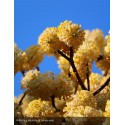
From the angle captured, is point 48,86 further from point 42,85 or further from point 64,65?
point 64,65

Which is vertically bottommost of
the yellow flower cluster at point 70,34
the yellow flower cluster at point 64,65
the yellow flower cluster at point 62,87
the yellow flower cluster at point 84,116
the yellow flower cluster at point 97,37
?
the yellow flower cluster at point 84,116

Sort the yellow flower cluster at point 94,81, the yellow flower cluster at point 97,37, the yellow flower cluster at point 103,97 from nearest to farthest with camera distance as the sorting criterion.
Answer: the yellow flower cluster at point 103,97 → the yellow flower cluster at point 94,81 → the yellow flower cluster at point 97,37

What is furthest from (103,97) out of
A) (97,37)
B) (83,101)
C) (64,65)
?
(97,37)

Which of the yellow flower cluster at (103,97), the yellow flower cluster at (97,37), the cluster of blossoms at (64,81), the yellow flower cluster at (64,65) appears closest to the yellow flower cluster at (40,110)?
the cluster of blossoms at (64,81)

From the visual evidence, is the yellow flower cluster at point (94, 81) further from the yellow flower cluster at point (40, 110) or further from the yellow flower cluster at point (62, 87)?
the yellow flower cluster at point (40, 110)

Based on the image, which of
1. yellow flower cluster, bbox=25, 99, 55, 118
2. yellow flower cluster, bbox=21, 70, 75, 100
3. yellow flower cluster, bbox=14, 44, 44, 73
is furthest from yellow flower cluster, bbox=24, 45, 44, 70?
yellow flower cluster, bbox=25, 99, 55, 118

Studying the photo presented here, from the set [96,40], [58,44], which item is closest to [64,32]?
[58,44]
